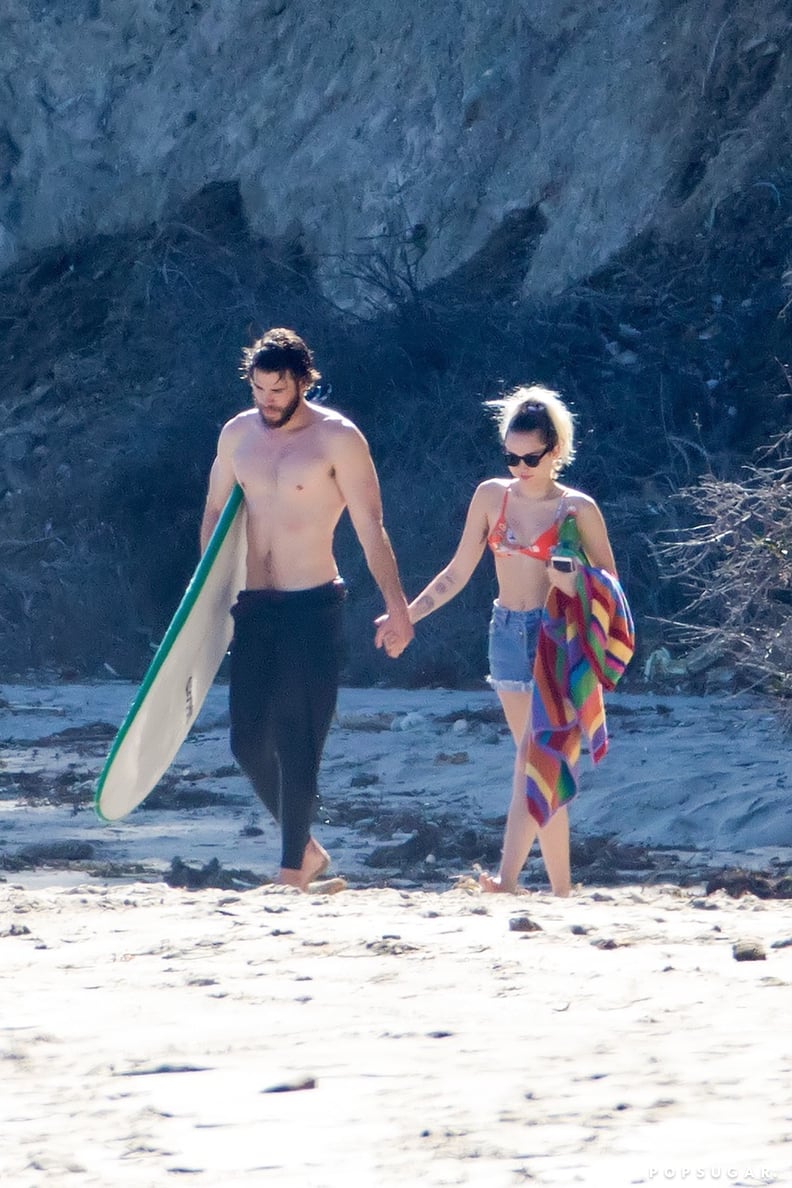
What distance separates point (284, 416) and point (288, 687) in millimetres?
805

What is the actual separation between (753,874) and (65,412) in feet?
38.7

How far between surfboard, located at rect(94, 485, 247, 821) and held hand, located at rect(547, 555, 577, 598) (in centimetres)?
98

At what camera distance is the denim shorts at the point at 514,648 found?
5.09 meters

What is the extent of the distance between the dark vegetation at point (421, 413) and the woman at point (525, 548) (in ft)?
17.6

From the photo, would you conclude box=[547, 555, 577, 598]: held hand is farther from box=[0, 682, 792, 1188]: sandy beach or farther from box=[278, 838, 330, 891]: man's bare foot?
box=[278, 838, 330, 891]: man's bare foot

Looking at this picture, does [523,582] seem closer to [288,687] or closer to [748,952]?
[288,687]

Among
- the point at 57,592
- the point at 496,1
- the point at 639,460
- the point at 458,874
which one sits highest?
the point at 496,1

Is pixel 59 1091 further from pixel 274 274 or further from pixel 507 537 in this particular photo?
pixel 274 274

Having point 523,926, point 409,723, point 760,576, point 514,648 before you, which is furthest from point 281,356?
point 409,723

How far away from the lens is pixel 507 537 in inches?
202

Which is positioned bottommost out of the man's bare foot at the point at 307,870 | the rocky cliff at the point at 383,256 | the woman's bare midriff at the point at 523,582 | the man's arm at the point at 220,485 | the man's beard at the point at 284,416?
the man's bare foot at the point at 307,870

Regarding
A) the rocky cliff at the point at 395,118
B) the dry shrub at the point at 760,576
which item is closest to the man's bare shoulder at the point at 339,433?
the dry shrub at the point at 760,576

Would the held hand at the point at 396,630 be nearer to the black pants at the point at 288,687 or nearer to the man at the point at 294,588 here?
the man at the point at 294,588

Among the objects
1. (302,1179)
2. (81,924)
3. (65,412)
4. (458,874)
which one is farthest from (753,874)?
(65,412)
